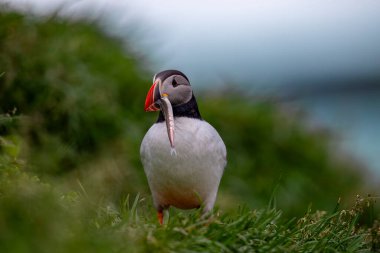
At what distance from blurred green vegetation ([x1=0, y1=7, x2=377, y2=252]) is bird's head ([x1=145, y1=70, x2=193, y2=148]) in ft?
1.91

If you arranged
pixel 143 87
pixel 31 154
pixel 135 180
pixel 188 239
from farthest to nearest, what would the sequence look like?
pixel 143 87 < pixel 135 180 < pixel 31 154 < pixel 188 239

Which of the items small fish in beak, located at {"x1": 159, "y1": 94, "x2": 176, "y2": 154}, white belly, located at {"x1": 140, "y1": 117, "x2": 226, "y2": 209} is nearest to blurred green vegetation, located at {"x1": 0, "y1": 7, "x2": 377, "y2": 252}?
white belly, located at {"x1": 140, "y1": 117, "x2": 226, "y2": 209}

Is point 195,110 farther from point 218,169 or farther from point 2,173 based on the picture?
point 2,173

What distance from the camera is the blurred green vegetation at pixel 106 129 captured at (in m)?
5.88

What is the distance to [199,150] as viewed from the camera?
13.4ft

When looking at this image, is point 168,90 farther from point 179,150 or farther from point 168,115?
point 179,150

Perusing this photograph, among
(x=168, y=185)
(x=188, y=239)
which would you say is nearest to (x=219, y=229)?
(x=188, y=239)

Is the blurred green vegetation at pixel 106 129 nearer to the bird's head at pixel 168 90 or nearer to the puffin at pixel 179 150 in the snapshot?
the puffin at pixel 179 150

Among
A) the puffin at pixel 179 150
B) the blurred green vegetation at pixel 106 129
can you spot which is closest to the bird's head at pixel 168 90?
the puffin at pixel 179 150

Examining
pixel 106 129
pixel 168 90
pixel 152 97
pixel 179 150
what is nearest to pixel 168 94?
pixel 168 90

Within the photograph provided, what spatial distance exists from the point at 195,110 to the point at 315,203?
11.5 ft

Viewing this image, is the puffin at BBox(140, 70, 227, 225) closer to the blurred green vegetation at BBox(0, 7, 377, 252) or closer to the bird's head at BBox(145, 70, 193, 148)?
the bird's head at BBox(145, 70, 193, 148)

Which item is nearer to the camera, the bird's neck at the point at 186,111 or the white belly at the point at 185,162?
the white belly at the point at 185,162

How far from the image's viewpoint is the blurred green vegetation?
19.3 feet
